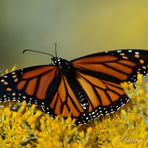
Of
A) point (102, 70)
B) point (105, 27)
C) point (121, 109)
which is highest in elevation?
point (105, 27)

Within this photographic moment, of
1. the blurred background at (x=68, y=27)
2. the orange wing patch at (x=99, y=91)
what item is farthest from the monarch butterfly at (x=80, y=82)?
the blurred background at (x=68, y=27)

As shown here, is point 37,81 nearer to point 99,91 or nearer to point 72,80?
point 72,80

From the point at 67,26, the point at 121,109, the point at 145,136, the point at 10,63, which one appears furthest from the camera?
the point at 67,26

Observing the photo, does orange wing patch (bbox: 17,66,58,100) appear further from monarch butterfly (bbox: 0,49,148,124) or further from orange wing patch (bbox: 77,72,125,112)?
orange wing patch (bbox: 77,72,125,112)

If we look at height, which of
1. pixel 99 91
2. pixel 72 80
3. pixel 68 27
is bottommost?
pixel 99 91

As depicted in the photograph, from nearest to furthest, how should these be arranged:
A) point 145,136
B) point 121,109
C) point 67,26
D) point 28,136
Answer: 1. point 145,136
2. point 28,136
3. point 121,109
4. point 67,26

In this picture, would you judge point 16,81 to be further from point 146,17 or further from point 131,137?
point 146,17

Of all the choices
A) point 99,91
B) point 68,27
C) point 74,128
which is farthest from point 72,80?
point 68,27

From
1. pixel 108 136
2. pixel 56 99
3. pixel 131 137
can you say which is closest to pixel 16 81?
pixel 56 99
